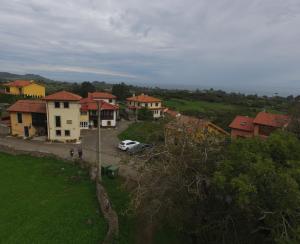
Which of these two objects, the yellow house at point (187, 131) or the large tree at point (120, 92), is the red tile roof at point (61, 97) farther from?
the large tree at point (120, 92)

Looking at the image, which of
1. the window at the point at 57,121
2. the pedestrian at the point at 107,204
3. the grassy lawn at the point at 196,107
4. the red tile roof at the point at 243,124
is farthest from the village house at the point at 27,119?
the grassy lawn at the point at 196,107

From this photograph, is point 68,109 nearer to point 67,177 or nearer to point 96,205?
point 67,177

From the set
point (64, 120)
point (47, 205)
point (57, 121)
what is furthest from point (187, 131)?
point (57, 121)

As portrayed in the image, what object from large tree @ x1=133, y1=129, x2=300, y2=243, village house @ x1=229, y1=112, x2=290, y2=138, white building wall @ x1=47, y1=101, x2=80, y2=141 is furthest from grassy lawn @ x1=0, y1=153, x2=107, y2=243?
village house @ x1=229, y1=112, x2=290, y2=138

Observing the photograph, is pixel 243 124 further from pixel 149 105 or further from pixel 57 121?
pixel 57 121

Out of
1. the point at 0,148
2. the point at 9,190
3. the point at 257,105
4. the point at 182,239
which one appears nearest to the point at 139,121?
the point at 0,148

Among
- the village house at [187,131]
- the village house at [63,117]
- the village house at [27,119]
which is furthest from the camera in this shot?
the village house at [27,119]
